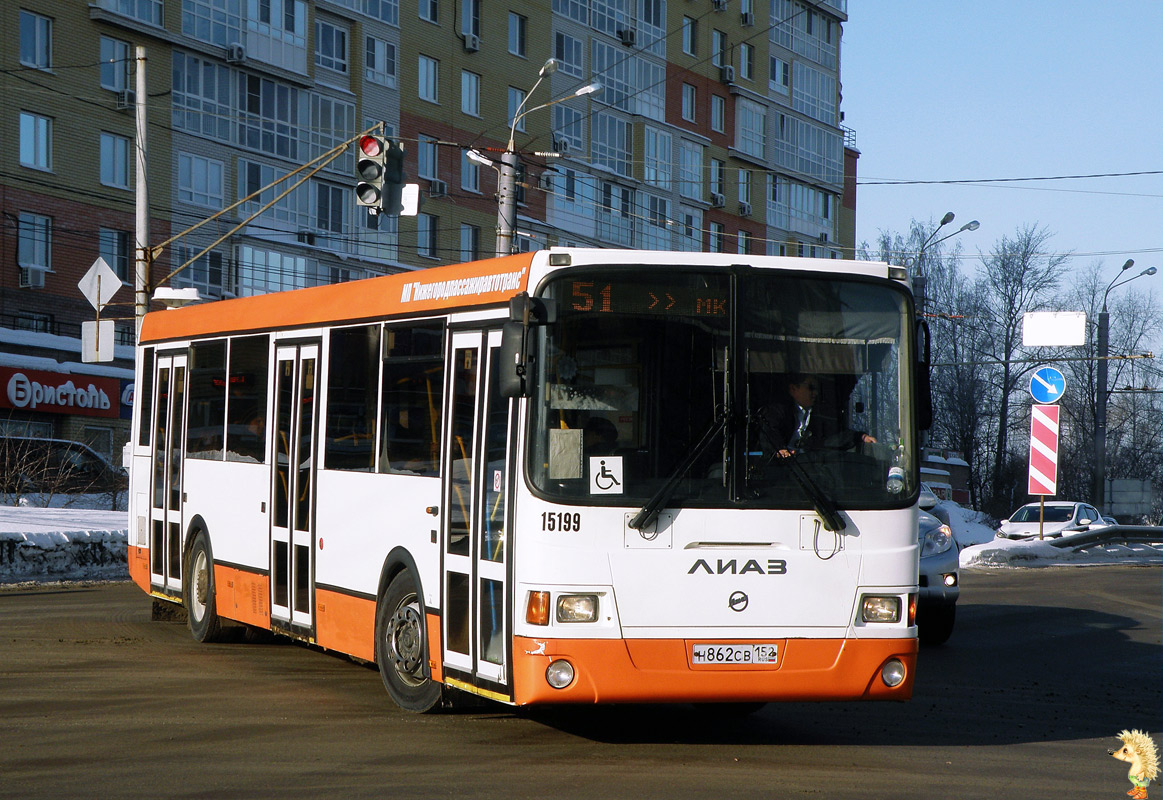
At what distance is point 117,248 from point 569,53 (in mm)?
22289

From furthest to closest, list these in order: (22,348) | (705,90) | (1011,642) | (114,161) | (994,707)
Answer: (705,90), (114,161), (22,348), (1011,642), (994,707)

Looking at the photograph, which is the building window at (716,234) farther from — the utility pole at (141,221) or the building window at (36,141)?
the utility pole at (141,221)

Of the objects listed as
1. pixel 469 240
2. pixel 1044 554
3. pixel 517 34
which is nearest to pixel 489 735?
pixel 1044 554

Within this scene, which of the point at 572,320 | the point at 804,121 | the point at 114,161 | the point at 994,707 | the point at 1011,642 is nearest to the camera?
the point at 572,320

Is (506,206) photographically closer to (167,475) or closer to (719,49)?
(167,475)

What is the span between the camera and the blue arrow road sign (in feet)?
80.8

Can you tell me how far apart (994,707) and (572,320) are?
14.7 ft

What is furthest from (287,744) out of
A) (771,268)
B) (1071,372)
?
(1071,372)

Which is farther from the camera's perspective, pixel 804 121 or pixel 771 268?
pixel 804 121

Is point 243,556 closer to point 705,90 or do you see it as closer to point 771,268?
point 771,268

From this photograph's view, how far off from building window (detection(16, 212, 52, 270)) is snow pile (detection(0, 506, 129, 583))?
23061 mm

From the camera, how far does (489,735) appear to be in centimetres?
854

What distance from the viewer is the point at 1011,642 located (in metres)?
14.7

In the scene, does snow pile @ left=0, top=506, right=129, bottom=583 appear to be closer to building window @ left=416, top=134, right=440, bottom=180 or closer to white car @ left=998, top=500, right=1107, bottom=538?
white car @ left=998, top=500, right=1107, bottom=538
